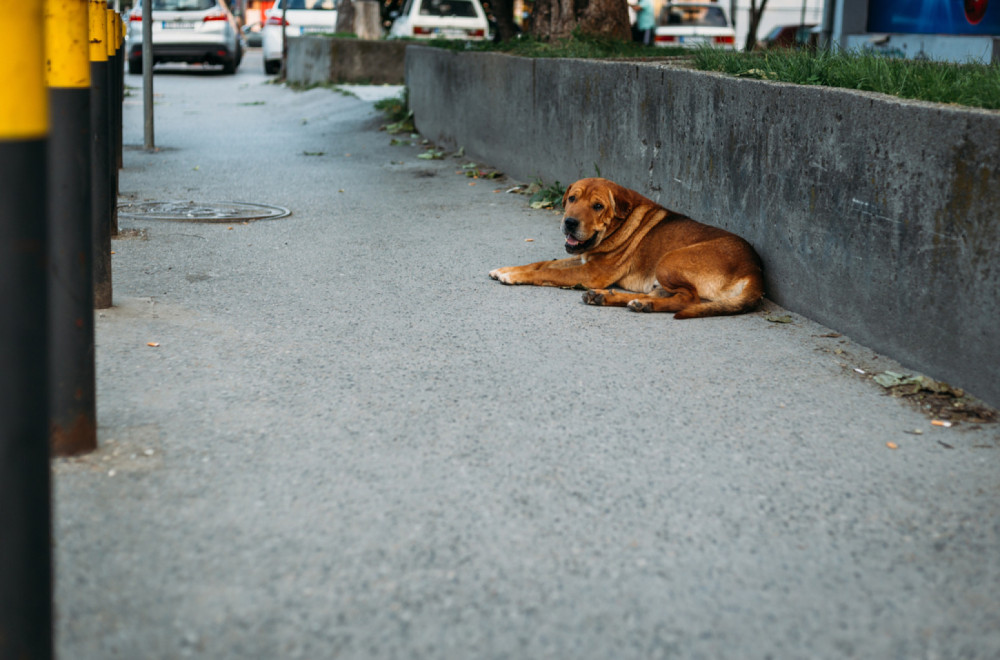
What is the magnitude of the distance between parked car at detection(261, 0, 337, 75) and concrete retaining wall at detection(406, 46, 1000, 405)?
20006mm

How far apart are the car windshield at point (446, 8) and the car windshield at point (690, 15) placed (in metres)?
5.87

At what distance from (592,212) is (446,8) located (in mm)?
19180

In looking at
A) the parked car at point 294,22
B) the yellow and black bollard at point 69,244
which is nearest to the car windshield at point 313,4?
the parked car at point 294,22

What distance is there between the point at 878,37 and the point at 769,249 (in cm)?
1038

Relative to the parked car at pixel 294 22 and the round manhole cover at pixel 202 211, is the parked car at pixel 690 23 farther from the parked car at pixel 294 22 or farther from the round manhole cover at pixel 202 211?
the round manhole cover at pixel 202 211

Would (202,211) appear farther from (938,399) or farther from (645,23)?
(645,23)

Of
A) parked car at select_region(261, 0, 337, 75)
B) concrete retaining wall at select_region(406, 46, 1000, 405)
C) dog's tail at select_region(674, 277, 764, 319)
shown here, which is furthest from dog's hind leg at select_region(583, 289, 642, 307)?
parked car at select_region(261, 0, 337, 75)

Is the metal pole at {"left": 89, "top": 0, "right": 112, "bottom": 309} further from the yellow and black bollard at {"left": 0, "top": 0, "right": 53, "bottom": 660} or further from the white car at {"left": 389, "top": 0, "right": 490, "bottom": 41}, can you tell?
the white car at {"left": 389, "top": 0, "right": 490, "bottom": 41}

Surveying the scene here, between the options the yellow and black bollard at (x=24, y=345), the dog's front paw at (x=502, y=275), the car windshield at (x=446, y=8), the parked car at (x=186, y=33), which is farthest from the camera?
the parked car at (x=186, y=33)

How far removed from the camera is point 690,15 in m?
27.2

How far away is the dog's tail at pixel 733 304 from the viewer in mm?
5605

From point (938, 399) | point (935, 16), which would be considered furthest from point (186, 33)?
point (938, 399)

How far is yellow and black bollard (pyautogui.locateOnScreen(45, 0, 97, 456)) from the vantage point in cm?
333

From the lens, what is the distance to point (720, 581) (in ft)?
9.23
